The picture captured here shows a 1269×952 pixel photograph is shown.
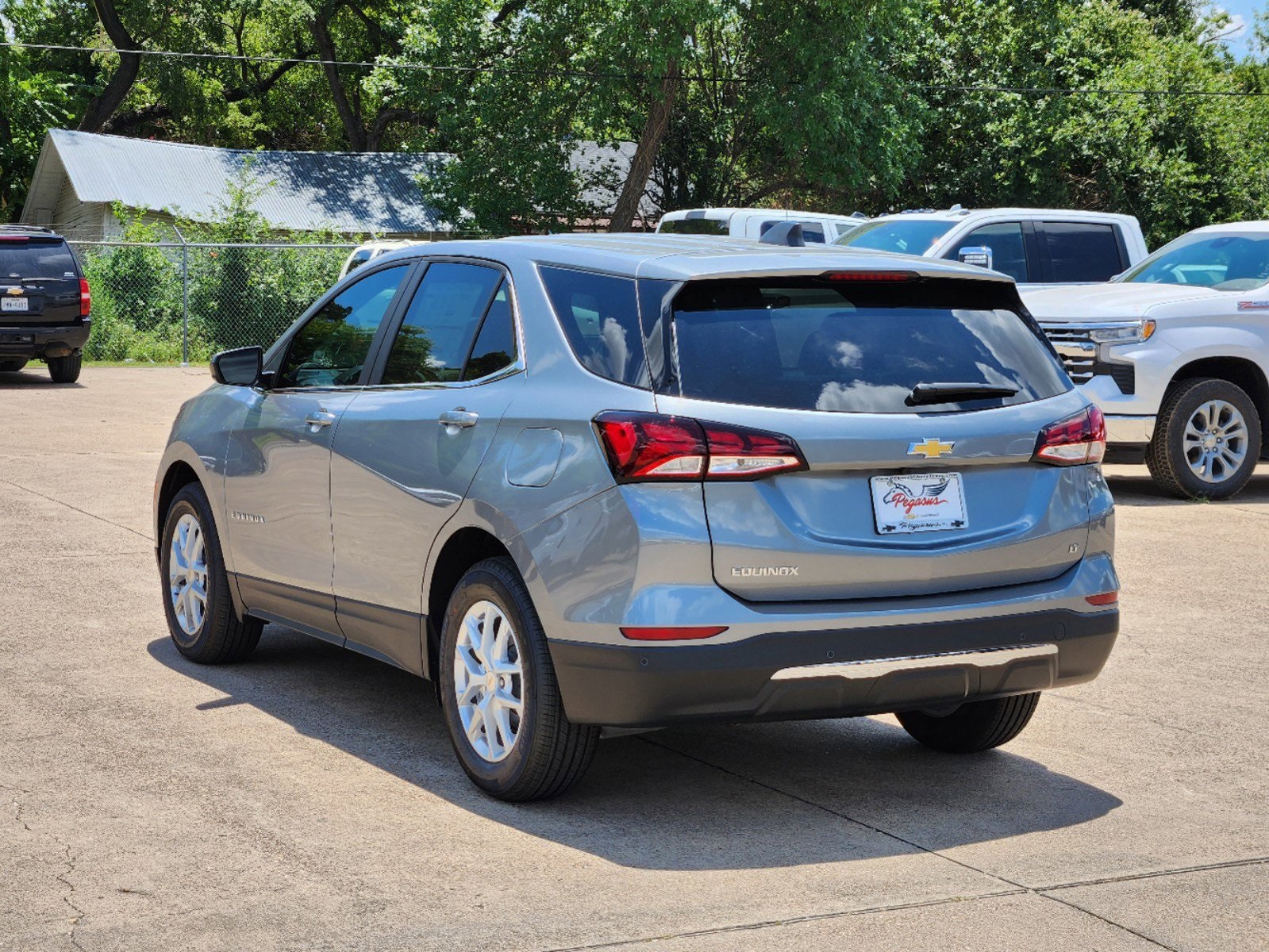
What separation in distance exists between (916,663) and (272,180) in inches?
1680

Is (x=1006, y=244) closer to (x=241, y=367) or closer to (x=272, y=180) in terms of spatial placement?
(x=241, y=367)

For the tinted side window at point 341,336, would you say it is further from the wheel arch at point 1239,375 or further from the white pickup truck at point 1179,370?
the wheel arch at point 1239,375

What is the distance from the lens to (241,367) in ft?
22.7

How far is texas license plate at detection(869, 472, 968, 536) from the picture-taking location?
16.4 ft

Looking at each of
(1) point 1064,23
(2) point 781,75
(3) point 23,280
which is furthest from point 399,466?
(1) point 1064,23

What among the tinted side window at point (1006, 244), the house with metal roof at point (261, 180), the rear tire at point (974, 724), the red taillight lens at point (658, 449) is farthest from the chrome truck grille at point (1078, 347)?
the house with metal roof at point (261, 180)

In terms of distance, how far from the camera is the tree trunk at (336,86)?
51.3 m

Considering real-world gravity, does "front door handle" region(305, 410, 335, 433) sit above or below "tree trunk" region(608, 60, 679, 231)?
below

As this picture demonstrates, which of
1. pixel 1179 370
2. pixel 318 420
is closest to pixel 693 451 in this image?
pixel 318 420

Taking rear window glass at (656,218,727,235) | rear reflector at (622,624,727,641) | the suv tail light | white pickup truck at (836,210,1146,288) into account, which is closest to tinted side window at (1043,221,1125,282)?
white pickup truck at (836,210,1146,288)

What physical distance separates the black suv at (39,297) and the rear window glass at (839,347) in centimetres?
1929

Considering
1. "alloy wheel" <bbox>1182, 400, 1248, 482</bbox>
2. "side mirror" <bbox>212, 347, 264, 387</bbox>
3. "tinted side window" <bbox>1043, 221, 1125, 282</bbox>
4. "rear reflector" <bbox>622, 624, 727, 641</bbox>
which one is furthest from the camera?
"tinted side window" <bbox>1043, 221, 1125, 282</bbox>

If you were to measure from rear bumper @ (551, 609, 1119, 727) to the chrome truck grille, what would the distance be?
8171 millimetres

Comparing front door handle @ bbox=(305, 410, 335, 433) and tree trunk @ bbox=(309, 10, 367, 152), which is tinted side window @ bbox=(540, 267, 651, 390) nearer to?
front door handle @ bbox=(305, 410, 335, 433)
